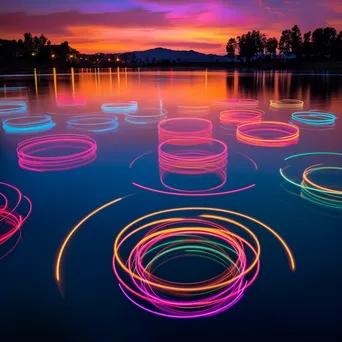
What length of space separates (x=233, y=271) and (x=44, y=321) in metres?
1.37

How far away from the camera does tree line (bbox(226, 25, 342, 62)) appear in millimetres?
62906

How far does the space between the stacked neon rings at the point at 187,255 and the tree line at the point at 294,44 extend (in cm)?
6634

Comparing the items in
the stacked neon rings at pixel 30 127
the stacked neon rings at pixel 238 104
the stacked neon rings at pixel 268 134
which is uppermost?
the stacked neon rings at pixel 238 104

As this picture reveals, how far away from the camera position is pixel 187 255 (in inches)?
116

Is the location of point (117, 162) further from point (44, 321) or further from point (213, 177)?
point (44, 321)

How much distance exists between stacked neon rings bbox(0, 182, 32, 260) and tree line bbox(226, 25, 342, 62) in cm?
6664

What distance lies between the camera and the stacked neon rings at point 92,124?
27.0 ft

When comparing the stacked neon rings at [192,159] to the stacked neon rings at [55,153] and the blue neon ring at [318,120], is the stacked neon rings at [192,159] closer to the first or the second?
the stacked neon rings at [55,153]

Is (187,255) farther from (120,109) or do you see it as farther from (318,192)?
(120,109)

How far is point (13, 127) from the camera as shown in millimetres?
8250

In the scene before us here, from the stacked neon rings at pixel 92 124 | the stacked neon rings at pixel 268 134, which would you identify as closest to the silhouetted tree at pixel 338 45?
the stacked neon rings at pixel 268 134

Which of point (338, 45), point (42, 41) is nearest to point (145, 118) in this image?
point (338, 45)

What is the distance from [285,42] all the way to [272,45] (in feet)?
9.59

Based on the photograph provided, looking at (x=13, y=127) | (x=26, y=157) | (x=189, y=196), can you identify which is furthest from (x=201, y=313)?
(x=13, y=127)
